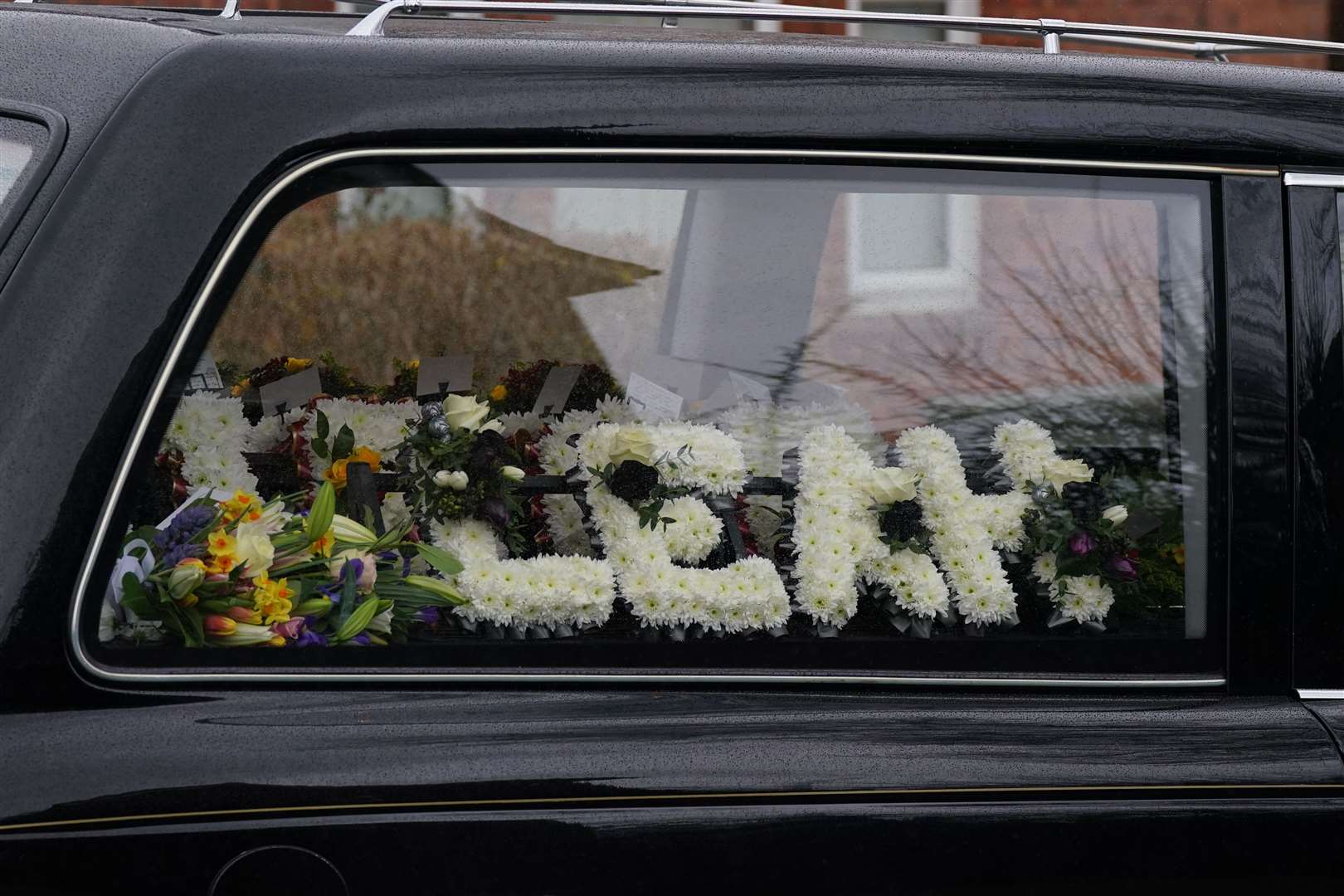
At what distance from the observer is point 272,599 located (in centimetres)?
159

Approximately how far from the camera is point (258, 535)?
163 centimetres

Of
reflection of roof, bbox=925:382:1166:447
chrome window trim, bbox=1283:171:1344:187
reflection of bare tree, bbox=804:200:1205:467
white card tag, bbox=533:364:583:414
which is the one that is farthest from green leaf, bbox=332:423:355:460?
chrome window trim, bbox=1283:171:1344:187

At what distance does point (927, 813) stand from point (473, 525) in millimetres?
630

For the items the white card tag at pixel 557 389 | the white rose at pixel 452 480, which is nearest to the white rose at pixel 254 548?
the white rose at pixel 452 480

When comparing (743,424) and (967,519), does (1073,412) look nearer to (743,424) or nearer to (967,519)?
(967,519)

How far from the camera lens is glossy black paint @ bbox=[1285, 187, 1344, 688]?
1656mm

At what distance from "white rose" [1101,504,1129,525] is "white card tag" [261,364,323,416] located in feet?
3.24

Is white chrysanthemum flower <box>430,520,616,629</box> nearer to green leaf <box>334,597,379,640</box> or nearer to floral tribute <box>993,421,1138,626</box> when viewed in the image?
green leaf <box>334,597,379,640</box>

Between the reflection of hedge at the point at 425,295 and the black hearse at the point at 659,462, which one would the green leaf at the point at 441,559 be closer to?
the black hearse at the point at 659,462

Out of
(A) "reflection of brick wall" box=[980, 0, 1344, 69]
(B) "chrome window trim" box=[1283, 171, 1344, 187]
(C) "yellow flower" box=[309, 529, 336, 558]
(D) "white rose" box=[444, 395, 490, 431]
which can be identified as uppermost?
(A) "reflection of brick wall" box=[980, 0, 1344, 69]

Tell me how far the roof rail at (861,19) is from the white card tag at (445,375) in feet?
1.30

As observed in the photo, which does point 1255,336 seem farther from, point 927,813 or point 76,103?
point 76,103

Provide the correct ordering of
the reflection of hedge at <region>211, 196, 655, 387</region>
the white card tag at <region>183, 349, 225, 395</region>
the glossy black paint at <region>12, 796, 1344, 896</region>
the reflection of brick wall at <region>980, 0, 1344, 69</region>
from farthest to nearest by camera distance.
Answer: the reflection of brick wall at <region>980, 0, 1344, 69</region>
the reflection of hedge at <region>211, 196, 655, 387</region>
the white card tag at <region>183, 349, 225, 395</region>
the glossy black paint at <region>12, 796, 1344, 896</region>

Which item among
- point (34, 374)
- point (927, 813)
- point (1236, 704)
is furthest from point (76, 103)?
point (1236, 704)
